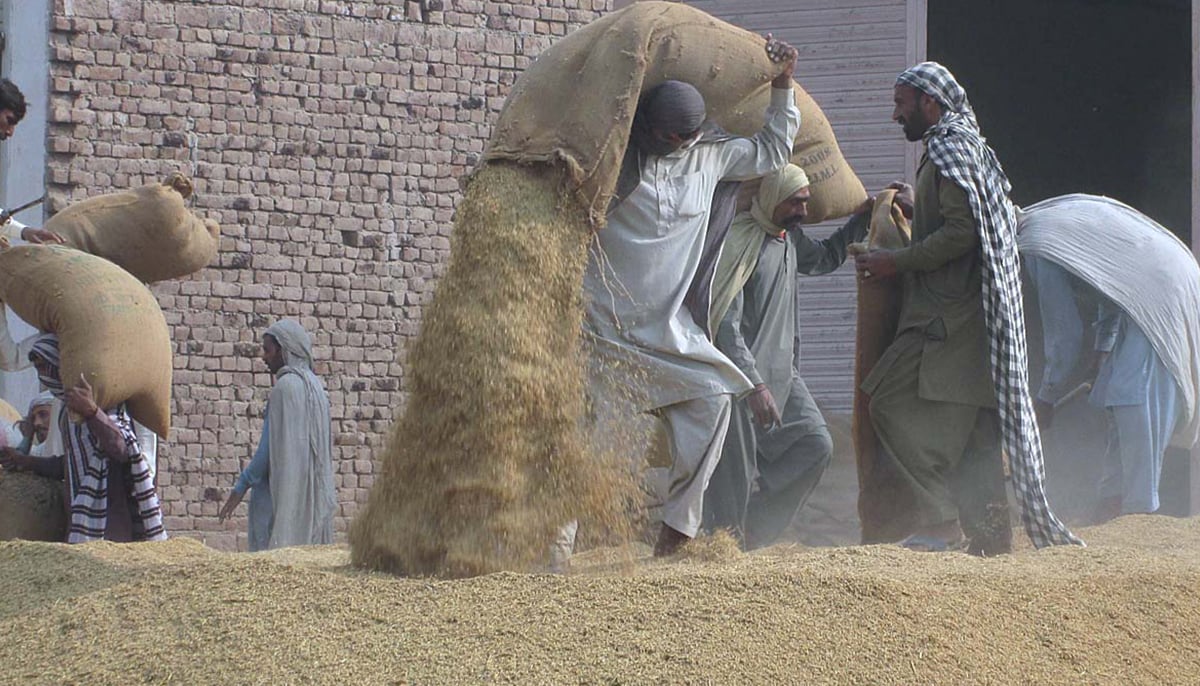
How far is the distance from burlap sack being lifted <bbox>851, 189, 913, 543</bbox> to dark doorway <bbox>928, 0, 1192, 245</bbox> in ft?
31.9

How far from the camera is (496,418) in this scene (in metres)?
5.01

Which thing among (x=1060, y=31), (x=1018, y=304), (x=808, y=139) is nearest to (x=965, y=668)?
(x=1018, y=304)

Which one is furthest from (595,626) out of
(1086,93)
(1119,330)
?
(1086,93)

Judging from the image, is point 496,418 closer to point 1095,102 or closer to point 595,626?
point 595,626

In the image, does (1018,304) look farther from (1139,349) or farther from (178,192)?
(178,192)

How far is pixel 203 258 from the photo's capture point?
7246 millimetres

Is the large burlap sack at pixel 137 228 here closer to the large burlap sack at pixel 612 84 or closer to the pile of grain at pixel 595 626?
the large burlap sack at pixel 612 84

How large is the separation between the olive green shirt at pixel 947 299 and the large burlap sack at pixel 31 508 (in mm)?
3124

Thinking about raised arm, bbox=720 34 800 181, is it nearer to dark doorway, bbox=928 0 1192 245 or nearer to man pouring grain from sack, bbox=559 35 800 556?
man pouring grain from sack, bbox=559 35 800 556

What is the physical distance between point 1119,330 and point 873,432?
162cm

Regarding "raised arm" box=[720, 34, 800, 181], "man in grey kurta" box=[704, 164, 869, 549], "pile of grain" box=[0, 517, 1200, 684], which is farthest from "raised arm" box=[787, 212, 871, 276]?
"pile of grain" box=[0, 517, 1200, 684]

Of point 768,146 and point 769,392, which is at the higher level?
point 768,146

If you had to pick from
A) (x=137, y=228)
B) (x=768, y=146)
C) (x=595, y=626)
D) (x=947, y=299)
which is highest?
(x=768, y=146)

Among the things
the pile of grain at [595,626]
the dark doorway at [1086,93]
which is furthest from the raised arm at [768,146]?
the dark doorway at [1086,93]
